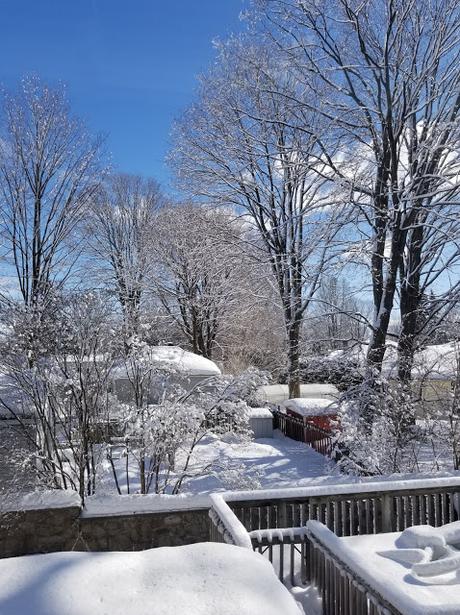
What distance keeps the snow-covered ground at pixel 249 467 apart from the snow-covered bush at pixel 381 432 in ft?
3.42

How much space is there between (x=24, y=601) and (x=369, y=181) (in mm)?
10995

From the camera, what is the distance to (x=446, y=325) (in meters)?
11.2

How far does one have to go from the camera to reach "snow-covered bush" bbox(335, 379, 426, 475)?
334 inches

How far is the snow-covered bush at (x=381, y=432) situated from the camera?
8477mm

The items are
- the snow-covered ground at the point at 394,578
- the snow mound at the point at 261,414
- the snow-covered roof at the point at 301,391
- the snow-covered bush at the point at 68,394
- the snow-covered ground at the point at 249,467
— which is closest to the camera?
the snow-covered ground at the point at 394,578

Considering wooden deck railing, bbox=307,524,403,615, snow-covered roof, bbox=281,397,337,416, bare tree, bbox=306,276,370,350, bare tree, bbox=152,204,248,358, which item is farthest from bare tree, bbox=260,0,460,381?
wooden deck railing, bbox=307,524,403,615

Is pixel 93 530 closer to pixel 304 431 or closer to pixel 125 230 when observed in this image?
pixel 304 431

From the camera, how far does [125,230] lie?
24.3 metres

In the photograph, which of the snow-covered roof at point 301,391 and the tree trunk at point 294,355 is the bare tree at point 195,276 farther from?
the snow-covered roof at point 301,391

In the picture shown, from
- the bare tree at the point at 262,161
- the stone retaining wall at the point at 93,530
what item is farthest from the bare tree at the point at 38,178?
the stone retaining wall at the point at 93,530

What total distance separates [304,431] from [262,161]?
8.29 meters

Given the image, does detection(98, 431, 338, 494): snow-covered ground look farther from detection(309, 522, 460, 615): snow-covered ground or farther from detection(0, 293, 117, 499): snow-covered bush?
detection(309, 522, 460, 615): snow-covered ground

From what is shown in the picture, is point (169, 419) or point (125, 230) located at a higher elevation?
point (125, 230)

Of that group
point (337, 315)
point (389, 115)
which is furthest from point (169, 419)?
point (337, 315)
